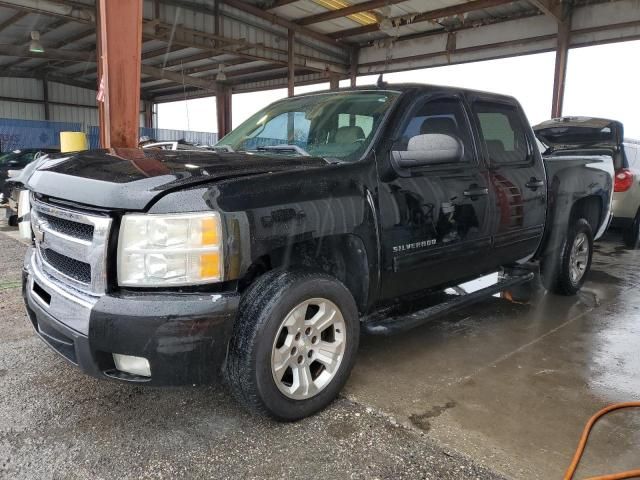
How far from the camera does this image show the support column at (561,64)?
12.9 metres

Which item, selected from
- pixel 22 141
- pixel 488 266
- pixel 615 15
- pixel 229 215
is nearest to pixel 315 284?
pixel 229 215

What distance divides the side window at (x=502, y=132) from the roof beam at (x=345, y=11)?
31.9ft

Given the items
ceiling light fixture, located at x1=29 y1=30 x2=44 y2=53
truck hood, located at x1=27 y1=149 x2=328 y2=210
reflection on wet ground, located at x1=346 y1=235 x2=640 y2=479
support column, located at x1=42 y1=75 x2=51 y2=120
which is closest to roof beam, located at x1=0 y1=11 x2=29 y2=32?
ceiling light fixture, located at x1=29 y1=30 x2=44 y2=53

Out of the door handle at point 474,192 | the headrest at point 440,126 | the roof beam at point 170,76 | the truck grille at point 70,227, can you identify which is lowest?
the truck grille at point 70,227

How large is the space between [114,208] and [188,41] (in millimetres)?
14939

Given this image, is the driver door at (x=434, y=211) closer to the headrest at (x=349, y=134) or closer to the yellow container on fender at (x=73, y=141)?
the headrest at (x=349, y=134)

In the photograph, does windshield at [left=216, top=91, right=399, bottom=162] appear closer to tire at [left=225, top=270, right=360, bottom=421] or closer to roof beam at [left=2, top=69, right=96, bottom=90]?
tire at [left=225, top=270, right=360, bottom=421]

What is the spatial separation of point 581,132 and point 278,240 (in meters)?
6.65

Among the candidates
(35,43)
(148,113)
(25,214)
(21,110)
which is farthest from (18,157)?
(148,113)

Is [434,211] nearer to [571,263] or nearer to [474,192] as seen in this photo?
[474,192]

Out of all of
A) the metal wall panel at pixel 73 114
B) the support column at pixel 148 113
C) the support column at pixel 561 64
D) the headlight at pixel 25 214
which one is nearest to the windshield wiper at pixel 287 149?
the headlight at pixel 25 214

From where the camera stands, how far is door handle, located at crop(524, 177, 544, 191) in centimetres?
392

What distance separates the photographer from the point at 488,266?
3781 millimetres

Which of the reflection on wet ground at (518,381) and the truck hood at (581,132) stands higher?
the truck hood at (581,132)
